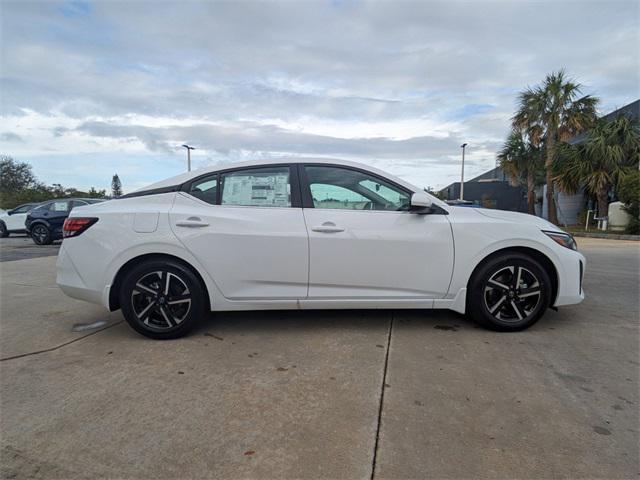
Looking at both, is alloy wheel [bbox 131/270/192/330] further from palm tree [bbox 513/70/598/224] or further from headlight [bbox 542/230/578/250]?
palm tree [bbox 513/70/598/224]

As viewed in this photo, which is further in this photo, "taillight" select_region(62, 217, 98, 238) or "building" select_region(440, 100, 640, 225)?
"building" select_region(440, 100, 640, 225)

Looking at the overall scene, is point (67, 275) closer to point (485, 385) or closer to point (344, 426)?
point (344, 426)

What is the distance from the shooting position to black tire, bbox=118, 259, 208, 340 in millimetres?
3256

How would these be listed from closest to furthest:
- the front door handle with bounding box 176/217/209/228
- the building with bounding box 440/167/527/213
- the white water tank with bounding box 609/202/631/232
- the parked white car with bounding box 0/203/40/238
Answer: the front door handle with bounding box 176/217/209/228
the white water tank with bounding box 609/202/631/232
the parked white car with bounding box 0/203/40/238
the building with bounding box 440/167/527/213

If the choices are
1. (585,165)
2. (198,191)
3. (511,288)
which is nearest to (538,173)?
(585,165)

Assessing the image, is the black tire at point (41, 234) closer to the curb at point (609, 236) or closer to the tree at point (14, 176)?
the curb at point (609, 236)

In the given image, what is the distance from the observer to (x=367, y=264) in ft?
11.0

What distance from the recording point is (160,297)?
327 cm

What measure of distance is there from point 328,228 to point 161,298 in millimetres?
1534

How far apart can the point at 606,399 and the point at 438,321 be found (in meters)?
1.55

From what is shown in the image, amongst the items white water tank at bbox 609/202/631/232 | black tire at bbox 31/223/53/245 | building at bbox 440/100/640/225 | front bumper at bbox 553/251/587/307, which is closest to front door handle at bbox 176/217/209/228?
front bumper at bbox 553/251/587/307

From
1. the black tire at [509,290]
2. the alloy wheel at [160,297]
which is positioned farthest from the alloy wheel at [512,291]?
the alloy wheel at [160,297]

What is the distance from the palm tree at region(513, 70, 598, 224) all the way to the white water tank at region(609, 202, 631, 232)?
3.22 meters

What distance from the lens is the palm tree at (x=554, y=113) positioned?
1850cm
